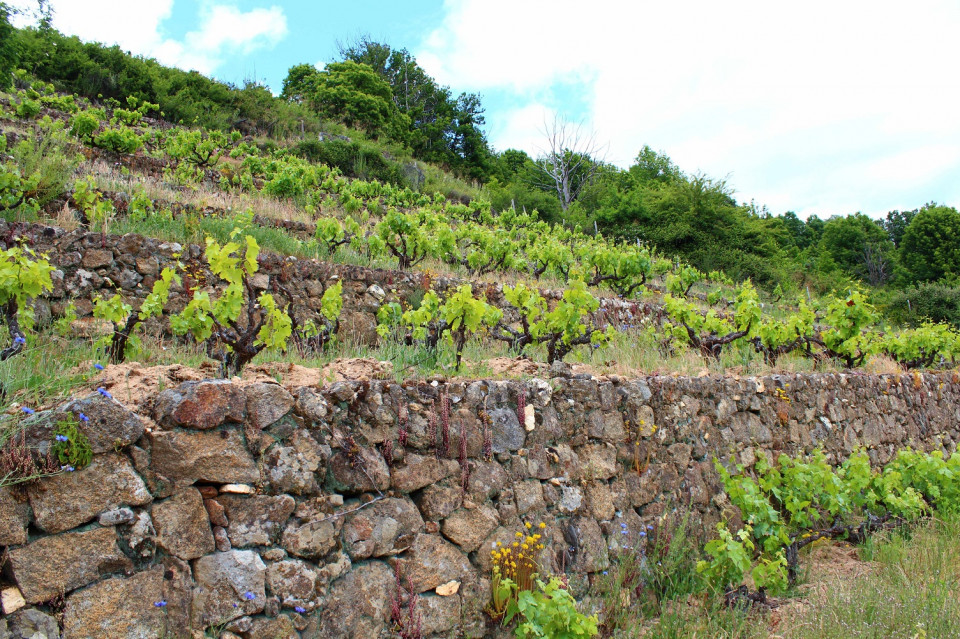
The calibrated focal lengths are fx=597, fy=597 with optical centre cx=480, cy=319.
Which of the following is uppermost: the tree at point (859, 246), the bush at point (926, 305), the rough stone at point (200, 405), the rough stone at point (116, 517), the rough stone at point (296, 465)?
the tree at point (859, 246)

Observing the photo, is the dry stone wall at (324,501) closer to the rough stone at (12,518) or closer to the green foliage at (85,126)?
the rough stone at (12,518)

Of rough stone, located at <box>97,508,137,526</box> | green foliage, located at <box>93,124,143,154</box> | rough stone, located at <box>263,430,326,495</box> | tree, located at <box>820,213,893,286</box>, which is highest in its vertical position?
tree, located at <box>820,213,893,286</box>

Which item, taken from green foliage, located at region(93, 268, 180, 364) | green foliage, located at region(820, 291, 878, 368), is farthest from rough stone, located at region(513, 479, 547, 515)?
green foliage, located at region(820, 291, 878, 368)

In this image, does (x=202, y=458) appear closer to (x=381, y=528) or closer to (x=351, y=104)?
(x=381, y=528)

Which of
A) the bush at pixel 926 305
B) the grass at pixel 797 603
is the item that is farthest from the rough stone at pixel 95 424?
the bush at pixel 926 305

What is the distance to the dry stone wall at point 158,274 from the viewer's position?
20.0ft

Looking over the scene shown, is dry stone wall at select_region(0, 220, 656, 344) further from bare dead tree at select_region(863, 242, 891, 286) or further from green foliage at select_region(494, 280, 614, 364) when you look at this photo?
bare dead tree at select_region(863, 242, 891, 286)

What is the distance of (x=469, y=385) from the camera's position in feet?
12.1

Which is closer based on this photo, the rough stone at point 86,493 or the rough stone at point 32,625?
the rough stone at point 32,625

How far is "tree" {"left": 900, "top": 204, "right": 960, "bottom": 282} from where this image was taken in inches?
1355

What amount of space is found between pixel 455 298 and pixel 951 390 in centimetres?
905

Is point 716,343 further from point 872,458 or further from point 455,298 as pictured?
point 455,298

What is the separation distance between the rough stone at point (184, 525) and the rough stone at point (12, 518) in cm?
41

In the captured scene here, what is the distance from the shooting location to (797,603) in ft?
13.7
